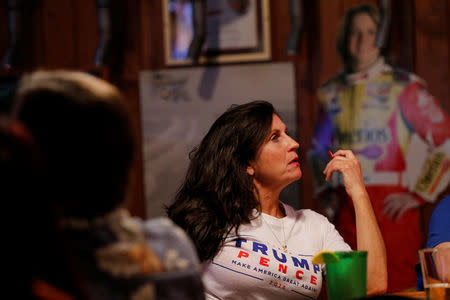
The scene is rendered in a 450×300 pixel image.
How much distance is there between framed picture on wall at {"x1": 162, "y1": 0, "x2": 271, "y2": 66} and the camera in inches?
92.0

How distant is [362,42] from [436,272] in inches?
53.0

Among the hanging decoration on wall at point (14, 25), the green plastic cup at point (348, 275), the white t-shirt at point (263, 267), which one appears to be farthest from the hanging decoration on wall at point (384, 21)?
the hanging decoration on wall at point (14, 25)

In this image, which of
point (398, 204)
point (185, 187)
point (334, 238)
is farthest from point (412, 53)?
point (185, 187)

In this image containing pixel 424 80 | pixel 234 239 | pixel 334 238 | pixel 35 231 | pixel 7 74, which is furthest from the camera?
pixel 7 74

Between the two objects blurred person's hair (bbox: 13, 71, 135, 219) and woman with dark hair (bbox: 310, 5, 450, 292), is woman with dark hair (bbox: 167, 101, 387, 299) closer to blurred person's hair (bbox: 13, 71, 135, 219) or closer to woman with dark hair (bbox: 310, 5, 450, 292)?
woman with dark hair (bbox: 310, 5, 450, 292)

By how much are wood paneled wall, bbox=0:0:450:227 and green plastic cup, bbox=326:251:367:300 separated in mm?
1283

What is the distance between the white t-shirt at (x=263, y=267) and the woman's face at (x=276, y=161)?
0.14m

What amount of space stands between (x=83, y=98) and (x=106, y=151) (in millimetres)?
71

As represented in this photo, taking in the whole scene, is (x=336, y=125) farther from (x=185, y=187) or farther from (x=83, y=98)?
(x=83, y=98)

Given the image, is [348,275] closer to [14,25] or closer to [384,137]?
[384,137]

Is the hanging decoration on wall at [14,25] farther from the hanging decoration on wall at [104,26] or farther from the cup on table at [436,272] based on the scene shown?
the cup on table at [436,272]

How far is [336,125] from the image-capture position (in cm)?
231

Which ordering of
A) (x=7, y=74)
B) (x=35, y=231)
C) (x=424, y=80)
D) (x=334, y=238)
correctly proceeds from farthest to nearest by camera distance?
(x=7, y=74) → (x=424, y=80) → (x=334, y=238) → (x=35, y=231)

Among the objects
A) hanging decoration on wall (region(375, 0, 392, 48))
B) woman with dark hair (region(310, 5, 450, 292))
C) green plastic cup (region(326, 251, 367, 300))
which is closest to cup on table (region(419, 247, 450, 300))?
green plastic cup (region(326, 251, 367, 300))
